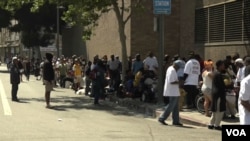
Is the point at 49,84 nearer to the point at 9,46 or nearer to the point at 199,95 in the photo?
the point at 199,95

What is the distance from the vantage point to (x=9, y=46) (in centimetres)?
11125

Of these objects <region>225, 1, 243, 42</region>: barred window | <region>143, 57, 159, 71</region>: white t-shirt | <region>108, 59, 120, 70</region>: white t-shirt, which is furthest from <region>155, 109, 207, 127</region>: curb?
<region>108, 59, 120, 70</region>: white t-shirt

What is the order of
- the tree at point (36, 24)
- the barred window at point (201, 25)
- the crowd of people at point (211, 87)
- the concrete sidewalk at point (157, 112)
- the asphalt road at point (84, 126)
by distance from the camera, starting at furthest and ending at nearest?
the tree at point (36, 24) → the barred window at point (201, 25) → the concrete sidewalk at point (157, 112) → the crowd of people at point (211, 87) → the asphalt road at point (84, 126)

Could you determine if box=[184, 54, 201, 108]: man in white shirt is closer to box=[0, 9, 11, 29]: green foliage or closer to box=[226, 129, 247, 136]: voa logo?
box=[226, 129, 247, 136]: voa logo

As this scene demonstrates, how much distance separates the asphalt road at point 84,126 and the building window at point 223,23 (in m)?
6.06

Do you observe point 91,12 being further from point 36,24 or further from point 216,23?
point 36,24

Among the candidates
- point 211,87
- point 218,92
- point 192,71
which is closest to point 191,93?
point 192,71

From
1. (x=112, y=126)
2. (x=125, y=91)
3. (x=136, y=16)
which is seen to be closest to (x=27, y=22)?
(x=136, y=16)

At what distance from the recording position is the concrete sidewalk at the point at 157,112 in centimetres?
1444

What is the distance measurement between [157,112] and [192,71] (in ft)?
5.73

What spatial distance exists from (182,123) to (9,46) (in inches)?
3940

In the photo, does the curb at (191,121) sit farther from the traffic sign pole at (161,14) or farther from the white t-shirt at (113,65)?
the white t-shirt at (113,65)

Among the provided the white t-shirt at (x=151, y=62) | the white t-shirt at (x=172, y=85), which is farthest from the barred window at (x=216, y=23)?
the white t-shirt at (x=172, y=85)

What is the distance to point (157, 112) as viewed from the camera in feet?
54.9
